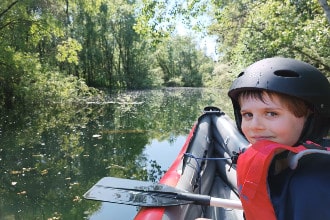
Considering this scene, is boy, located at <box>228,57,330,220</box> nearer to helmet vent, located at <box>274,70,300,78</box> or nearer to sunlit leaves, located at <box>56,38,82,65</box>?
helmet vent, located at <box>274,70,300,78</box>

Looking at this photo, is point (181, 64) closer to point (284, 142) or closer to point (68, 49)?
point (68, 49)

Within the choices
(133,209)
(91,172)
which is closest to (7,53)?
(91,172)

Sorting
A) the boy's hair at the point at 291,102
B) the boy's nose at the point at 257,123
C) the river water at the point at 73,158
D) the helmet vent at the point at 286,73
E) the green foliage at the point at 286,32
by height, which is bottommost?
the river water at the point at 73,158

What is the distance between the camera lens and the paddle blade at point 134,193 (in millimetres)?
2074

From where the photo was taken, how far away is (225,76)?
27.0 meters

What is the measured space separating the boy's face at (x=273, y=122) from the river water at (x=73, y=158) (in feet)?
10.2

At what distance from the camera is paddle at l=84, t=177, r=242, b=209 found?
206 centimetres

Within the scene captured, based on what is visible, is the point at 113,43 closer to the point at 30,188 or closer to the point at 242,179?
the point at 30,188

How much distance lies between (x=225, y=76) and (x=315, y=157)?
2659cm

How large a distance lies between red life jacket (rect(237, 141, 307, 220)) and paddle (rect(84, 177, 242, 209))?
0.91 meters

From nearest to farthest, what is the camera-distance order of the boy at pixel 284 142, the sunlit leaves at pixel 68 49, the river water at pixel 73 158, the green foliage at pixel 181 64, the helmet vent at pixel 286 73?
1. the boy at pixel 284 142
2. the helmet vent at pixel 286 73
3. the river water at pixel 73 158
4. the sunlit leaves at pixel 68 49
5. the green foliage at pixel 181 64

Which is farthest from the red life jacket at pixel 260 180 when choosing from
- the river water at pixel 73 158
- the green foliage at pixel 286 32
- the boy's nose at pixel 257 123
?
the green foliage at pixel 286 32

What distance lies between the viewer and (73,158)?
6.28 metres

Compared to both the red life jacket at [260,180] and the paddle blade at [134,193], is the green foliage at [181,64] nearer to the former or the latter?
the paddle blade at [134,193]
